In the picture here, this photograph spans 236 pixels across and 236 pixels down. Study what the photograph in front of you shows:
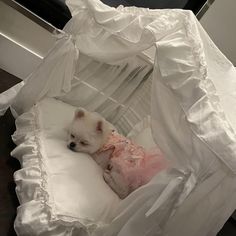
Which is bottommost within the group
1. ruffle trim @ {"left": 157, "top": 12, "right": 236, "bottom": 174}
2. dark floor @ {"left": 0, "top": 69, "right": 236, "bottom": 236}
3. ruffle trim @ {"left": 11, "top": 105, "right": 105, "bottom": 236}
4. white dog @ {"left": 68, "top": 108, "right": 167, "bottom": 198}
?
dark floor @ {"left": 0, "top": 69, "right": 236, "bottom": 236}

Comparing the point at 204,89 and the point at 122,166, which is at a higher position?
the point at 204,89

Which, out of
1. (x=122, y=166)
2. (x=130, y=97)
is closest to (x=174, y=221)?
(x=122, y=166)

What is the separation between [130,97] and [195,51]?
32.0 inches

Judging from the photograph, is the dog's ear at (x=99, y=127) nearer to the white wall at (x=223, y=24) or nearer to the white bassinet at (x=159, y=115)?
the white bassinet at (x=159, y=115)

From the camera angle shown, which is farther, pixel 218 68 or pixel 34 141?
pixel 34 141

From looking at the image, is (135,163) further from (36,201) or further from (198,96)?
(198,96)

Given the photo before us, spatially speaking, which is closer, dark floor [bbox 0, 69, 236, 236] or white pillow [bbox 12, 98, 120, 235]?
white pillow [bbox 12, 98, 120, 235]

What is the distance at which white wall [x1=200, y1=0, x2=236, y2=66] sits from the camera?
2574 mm

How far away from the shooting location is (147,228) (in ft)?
4.07

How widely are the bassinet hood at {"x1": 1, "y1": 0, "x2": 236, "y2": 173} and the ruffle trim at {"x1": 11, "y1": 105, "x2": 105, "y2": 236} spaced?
304 millimetres

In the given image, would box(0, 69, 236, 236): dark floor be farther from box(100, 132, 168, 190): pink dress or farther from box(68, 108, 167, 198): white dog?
box(100, 132, 168, 190): pink dress

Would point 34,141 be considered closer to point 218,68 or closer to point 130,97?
point 130,97

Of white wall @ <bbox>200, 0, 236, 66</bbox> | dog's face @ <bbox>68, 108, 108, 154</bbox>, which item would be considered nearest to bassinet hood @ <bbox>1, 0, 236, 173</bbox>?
dog's face @ <bbox>68, 108, 108, 154</bbox>

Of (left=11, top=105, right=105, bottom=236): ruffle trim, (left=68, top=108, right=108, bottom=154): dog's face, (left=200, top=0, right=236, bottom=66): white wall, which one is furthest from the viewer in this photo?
(left=200, top=0, right=236, bottom=66): white wall
